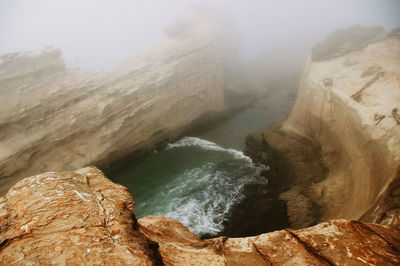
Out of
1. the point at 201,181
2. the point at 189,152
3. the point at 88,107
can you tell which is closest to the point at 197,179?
the point at 201,181

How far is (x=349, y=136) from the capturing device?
30.0ft

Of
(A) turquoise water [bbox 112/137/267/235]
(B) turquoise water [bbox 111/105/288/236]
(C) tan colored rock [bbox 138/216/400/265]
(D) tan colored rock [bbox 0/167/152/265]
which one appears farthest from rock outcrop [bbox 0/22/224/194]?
(C) tan colored rock [bbox 138/216/400/265]

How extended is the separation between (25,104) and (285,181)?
12.9 m

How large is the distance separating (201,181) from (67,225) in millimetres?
8785

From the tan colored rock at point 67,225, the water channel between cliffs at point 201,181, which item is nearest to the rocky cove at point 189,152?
the tan colored rock at point 67,225

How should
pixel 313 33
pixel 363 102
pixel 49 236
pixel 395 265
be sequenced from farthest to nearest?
pixel 313 33 → pixel 363 102 → pixel 49 236 → pixel 395 265

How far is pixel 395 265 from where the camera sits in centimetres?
292

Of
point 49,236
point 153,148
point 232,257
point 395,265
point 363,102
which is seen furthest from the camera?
point 153,148

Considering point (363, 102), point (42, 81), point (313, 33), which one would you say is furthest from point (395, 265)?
point (313, 33)

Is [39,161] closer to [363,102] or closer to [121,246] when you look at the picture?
[121,246]

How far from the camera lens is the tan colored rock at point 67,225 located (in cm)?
288

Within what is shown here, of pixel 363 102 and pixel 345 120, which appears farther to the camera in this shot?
pixel 345 120

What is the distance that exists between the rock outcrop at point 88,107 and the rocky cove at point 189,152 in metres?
0.07

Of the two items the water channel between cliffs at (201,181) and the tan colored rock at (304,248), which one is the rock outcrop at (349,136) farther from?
the water channel between cliffs at (201,181)
